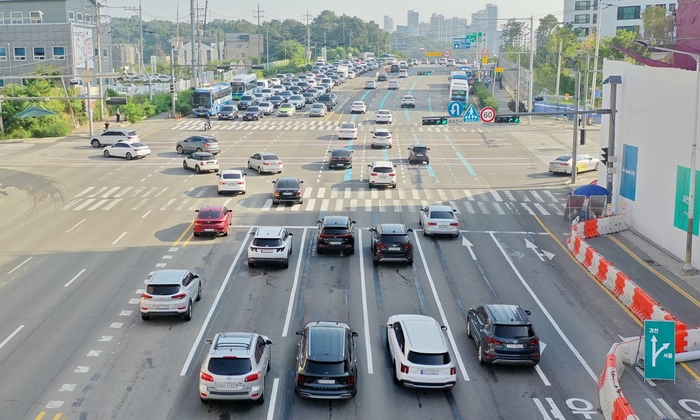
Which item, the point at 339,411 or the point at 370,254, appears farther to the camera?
the point at 370,254

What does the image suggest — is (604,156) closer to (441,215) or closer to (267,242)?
(441,215)

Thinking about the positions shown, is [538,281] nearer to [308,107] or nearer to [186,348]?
[186,348]

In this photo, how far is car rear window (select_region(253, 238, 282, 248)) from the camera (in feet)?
106

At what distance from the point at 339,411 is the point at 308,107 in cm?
8389

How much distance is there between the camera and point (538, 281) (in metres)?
31.7

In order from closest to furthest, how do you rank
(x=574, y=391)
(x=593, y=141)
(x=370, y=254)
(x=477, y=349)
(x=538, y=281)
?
(x=574, y=391), (x=477, y=349), (x=538, y=281), (x=370, y=254), (x=593, y=141)

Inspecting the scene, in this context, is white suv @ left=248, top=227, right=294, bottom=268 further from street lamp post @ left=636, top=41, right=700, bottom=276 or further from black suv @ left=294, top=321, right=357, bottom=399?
street lamp post @ left=636, top=41, right=700, bottom=276

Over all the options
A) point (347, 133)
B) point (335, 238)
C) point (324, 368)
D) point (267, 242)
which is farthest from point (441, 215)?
point (347, 133)

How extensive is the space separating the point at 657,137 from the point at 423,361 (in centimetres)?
2251

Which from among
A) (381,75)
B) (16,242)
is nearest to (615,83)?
(16,242)

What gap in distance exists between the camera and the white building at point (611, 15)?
135 metres

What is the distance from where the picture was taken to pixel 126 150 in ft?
202

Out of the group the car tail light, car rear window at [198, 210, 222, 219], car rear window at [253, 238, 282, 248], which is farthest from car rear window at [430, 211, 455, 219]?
the car tail light

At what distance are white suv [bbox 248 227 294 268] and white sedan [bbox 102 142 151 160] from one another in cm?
3182
